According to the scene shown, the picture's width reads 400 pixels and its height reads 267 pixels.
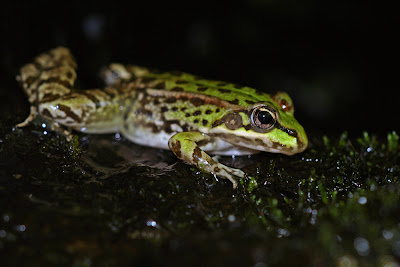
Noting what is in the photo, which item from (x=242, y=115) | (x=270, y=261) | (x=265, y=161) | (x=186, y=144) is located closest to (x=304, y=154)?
(x=265, y=161)

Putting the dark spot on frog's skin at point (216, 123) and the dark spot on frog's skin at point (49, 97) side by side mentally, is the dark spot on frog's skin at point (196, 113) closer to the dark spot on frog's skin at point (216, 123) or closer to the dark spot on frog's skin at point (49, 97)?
the dark spot on frog's skin at point (216, 123)

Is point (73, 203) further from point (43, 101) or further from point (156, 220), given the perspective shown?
point (43, 101)

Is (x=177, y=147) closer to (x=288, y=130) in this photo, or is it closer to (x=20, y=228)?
(x=288, y=130)

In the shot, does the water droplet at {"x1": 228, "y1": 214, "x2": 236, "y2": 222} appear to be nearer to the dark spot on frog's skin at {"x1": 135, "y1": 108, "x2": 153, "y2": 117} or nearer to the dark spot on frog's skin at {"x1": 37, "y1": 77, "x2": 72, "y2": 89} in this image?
the dark spot on frog's skin at {"x1": 135, "y1": 108, "x2": 153, "y2": 117}

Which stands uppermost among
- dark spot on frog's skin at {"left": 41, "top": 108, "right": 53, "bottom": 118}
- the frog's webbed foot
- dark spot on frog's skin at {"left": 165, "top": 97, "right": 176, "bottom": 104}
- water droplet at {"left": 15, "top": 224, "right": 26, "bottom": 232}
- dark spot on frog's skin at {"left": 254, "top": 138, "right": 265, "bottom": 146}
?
dark spot on frog's skin at {"left": 165, "top": 97, "right": 176, "bottom": 104}

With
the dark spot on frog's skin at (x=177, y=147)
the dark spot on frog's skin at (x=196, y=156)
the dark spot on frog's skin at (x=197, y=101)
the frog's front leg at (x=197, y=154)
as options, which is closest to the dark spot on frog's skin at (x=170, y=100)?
the dark spot on frog's skin at (x=197, y=101)

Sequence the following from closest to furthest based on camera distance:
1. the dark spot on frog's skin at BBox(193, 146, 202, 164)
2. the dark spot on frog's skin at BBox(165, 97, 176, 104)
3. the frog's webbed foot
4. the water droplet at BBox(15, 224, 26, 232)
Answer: the water droplet at BBox(15, 224, 26, 232) < the dark spot on frog's skin at BBox(193, 146, 202, 164) < the frog's webbed foot < the dark spot on frog's skin at BBox(165, 97, 176, 104)

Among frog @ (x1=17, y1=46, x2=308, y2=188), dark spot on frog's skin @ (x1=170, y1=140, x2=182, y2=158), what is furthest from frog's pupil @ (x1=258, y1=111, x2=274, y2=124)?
dark spot on frog's skin @ (x1=170, y1=140, x2=182, y2=158)
